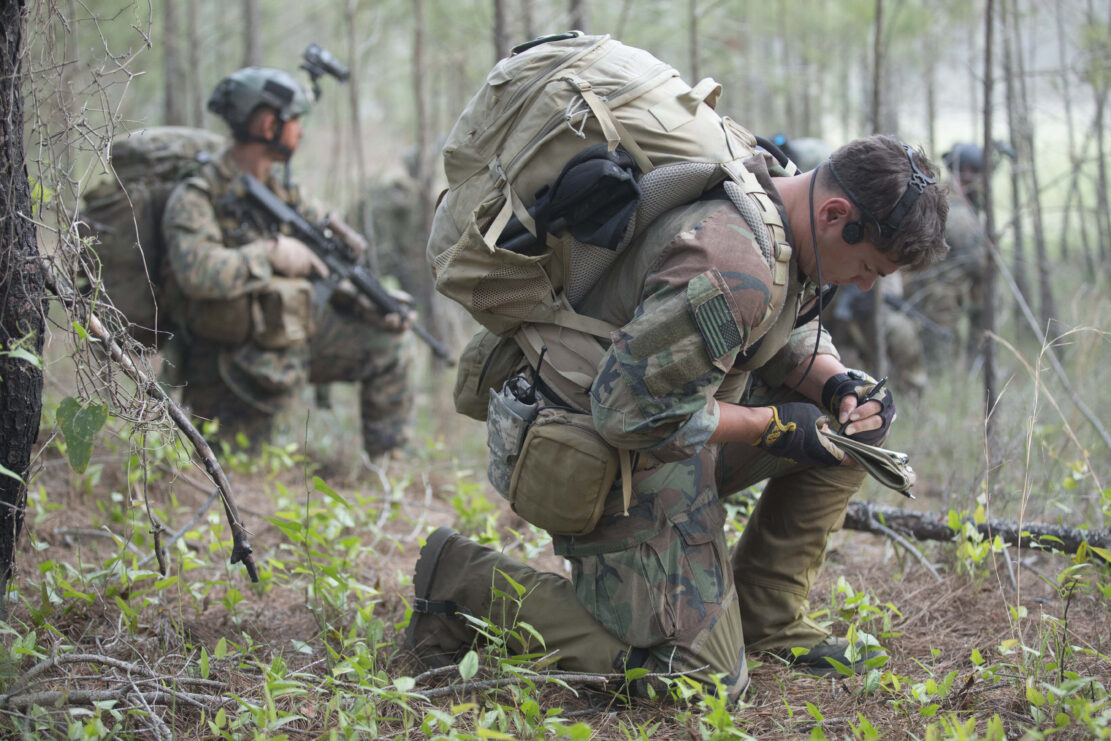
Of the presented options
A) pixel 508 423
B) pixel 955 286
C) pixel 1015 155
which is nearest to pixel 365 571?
pixel 508 423

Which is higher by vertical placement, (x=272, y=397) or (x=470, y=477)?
(x=272, y=397)

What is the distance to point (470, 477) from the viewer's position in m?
4.49

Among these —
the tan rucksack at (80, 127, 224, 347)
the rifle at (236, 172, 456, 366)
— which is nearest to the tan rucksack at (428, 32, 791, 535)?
the rifle at (236, 172, 456, 366)

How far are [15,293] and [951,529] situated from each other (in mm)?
2653

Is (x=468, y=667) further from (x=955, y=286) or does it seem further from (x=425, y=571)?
(x=955, y=286)

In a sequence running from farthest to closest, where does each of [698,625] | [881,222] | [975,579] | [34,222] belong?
[975,579], [698,625], [881,222], [34,222]

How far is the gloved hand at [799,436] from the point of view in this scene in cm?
216

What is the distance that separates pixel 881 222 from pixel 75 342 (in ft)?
5.96

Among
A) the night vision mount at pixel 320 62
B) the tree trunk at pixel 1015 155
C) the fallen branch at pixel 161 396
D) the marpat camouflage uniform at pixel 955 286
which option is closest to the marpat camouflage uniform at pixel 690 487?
the fallen branch at pixel 161 396

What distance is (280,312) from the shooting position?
15.0 feet

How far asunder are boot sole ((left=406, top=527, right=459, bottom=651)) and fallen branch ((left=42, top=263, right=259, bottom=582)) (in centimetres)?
49

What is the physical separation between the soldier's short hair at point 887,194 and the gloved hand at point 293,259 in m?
3.28

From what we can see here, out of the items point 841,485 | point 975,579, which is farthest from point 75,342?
point 975,579

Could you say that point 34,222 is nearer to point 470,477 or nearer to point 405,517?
point 405,517
